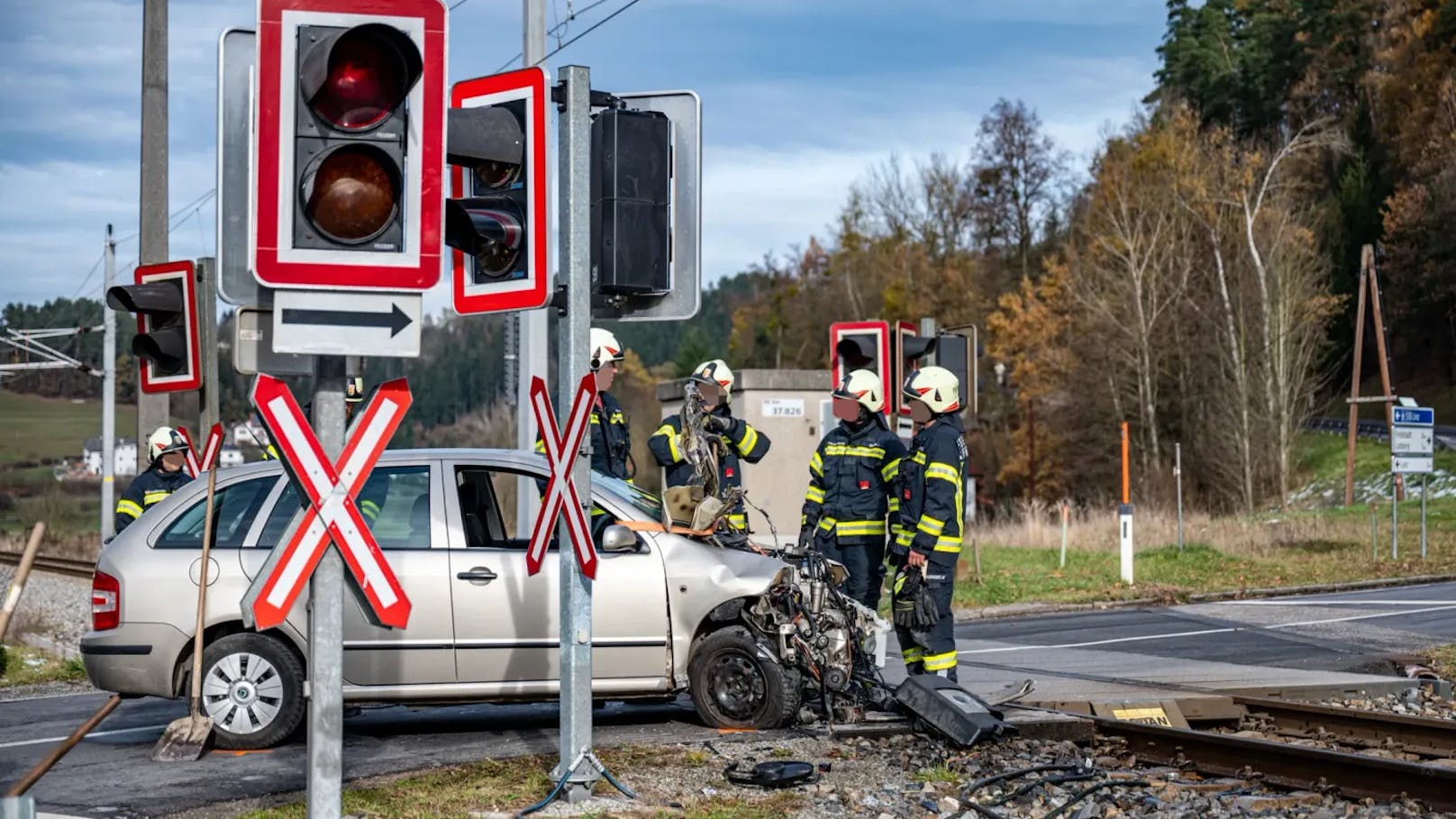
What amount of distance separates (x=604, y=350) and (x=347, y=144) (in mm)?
6515

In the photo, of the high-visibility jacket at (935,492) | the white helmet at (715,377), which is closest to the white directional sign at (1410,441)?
the white helmet at (715,377)

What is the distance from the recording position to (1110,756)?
8.57 metres

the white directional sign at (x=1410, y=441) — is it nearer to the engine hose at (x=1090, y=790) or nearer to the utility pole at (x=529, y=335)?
the utility pole at (x=529, y=335)

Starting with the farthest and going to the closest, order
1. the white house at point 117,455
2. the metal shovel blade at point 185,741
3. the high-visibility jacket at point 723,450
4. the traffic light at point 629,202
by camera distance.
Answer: the white house at point 117,455 → the high-visibility jacket at point 723,450 → the metal shovel blade at point 185,741 → the traffic light at point 629,202

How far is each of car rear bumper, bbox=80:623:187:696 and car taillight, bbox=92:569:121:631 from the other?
6 centimetres

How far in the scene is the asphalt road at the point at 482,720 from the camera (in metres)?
8.03

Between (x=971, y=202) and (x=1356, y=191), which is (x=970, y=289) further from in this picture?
(x=1356, y=191)

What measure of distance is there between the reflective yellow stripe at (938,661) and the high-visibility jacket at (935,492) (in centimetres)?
58

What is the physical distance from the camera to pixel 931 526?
31.7 ft

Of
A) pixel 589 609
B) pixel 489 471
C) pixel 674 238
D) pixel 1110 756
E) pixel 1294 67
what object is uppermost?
pixel 1294 67

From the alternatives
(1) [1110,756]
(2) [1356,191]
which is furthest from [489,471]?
(2) [1356,191]

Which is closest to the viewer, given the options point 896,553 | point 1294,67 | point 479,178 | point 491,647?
point 479,178

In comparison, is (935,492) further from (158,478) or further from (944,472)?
(158,478)

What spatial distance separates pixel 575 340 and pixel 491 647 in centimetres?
261
